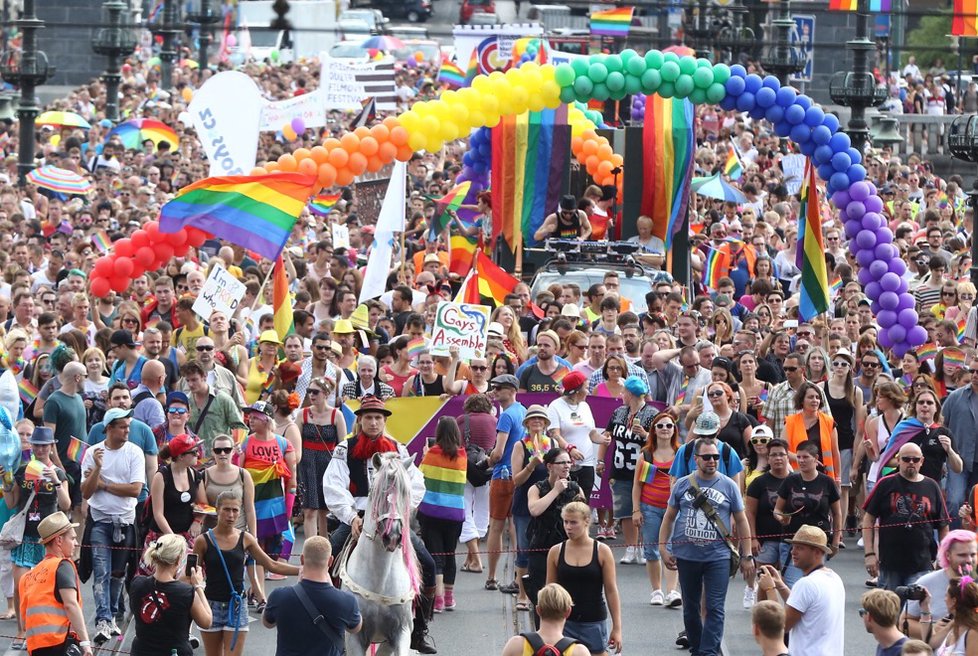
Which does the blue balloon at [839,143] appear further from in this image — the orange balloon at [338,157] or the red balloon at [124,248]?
the red balloon at [124,248]

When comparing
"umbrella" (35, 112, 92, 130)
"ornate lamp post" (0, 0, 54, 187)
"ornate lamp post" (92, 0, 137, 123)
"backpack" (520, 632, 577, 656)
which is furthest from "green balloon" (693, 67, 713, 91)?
"umbrella" (35, 112, 92, 130)

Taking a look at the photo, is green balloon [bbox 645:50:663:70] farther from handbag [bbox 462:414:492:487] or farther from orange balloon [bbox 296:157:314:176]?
handbag [bbox 462:414:492:487]

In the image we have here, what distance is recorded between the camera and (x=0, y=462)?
41.8 feet

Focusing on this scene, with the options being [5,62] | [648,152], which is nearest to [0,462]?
[648,152]

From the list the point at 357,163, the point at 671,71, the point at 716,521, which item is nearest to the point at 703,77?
the point at 671,71

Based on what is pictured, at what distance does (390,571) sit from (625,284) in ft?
29.1

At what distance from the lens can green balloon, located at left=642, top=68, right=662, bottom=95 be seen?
21.3m

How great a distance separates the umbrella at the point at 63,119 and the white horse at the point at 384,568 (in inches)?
958

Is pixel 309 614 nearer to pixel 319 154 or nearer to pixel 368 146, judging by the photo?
pixel 319 154

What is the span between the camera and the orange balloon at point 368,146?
20.8 metres

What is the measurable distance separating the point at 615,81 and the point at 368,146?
2763 mm

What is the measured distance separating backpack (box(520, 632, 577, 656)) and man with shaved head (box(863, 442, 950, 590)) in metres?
3.80

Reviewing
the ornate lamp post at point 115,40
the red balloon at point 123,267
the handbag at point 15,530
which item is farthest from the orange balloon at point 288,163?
the ornate lamp post at point 115,40

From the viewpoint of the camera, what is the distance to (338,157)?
20.7 m
